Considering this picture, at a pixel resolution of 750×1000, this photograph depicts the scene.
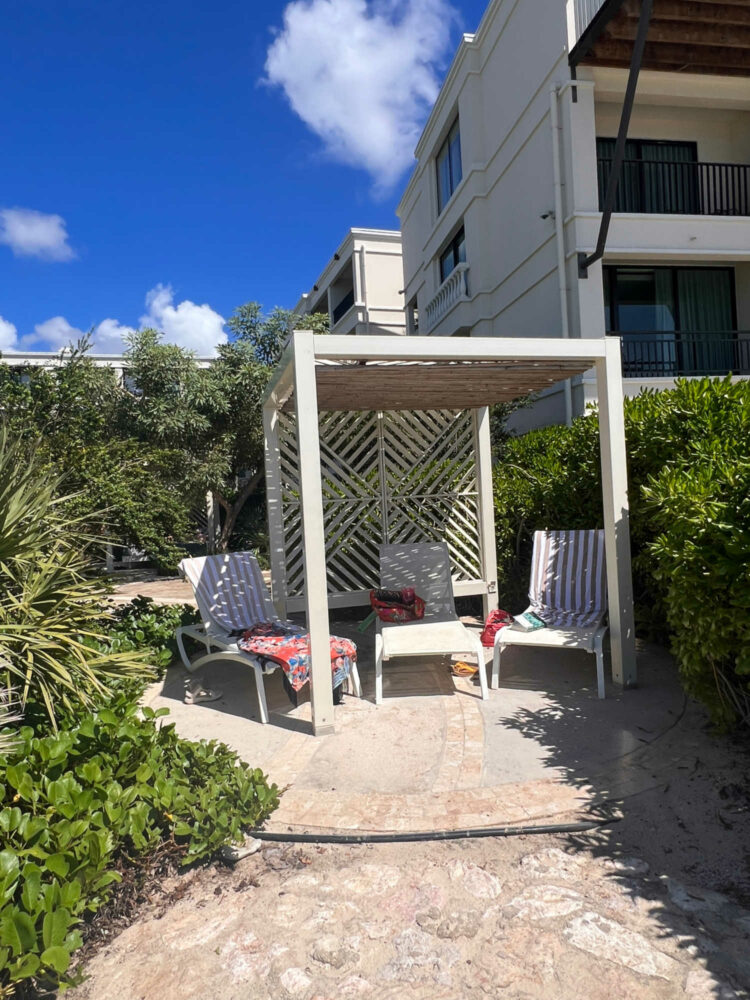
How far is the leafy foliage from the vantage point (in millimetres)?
3254

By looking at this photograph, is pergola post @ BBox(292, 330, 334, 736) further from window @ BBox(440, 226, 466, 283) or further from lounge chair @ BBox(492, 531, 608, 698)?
window @ BBox(440, 226, 466, 283)

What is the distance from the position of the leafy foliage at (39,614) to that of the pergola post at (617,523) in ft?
11.5

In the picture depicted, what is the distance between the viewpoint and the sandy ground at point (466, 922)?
7.25 ft

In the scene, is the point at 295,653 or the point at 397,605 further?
the point at 397,605

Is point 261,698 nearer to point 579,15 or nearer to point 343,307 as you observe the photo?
point 579,15

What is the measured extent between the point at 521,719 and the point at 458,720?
0.44m

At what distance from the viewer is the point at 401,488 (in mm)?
7938

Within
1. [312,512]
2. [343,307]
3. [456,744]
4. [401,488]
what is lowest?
[456,744]

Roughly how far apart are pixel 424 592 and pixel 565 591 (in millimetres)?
1487

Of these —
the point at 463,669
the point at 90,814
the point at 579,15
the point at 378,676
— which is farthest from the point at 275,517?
the point at 579,15

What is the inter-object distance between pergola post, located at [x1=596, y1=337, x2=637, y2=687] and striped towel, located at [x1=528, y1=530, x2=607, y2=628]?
17.5 inches

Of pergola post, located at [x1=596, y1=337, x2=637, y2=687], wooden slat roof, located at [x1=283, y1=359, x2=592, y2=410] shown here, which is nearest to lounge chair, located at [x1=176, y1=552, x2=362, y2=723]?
wooden slat roof, located at [x1=283, y1=359, x2=592, y2=410]

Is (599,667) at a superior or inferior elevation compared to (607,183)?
inferior

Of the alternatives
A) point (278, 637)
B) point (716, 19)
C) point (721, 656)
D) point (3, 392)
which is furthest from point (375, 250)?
point (721, 656)
